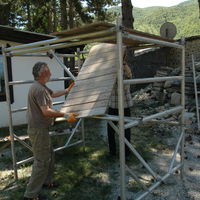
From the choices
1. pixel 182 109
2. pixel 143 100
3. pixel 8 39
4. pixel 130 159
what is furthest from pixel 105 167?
pixel 143 100

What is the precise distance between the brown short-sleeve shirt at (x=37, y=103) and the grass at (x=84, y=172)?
3.53 feet

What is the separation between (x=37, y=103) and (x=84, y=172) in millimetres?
1664

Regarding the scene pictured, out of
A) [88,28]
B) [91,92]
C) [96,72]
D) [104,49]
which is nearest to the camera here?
[88,28]

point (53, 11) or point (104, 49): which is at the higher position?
point (53, 11)

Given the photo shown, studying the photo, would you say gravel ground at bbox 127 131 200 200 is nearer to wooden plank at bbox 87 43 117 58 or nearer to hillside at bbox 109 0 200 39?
wooden plank at bbox 87 43 117 58

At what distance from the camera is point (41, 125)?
315cm

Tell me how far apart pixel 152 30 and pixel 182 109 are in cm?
6639

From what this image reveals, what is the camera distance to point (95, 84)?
10.2ft

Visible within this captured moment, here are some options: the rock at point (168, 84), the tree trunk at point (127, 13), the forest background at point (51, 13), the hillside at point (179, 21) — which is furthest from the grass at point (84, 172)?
the hillside at point (179, 21)

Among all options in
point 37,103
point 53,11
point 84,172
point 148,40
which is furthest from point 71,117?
point 53,11

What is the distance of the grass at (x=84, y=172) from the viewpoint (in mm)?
3486

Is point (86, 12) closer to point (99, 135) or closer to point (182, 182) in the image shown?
point (99, 135)

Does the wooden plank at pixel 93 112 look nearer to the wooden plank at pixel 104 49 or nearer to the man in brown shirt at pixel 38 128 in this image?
the man in brown shirt at pixel 38 128

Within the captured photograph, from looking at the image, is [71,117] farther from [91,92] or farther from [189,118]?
[189,118]
